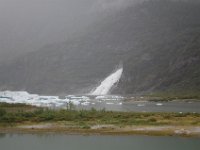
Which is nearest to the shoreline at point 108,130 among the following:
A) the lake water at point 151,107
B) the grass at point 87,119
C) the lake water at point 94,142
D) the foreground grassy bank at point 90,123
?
the foreground grassy bank at point 90,123

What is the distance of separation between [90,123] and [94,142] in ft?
54.5

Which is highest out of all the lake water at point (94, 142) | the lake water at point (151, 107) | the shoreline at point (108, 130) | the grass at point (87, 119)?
the lake water at point (151, 107)

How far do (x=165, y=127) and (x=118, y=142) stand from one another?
14193 millimetres

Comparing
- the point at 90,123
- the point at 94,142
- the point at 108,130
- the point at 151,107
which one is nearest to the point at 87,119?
the point at 90,123

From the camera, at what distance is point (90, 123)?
271 ft

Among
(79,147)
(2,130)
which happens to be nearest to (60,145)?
(79,147)

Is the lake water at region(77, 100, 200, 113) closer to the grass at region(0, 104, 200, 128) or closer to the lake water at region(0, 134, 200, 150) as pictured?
the grass at region(0, 104, 200, 128)

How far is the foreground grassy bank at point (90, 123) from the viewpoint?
→ 2970 inches

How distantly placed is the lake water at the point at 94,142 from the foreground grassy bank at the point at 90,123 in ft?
15.7

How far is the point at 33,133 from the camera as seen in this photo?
7556cm

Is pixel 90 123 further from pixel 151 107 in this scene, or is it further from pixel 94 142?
pixel 151 107

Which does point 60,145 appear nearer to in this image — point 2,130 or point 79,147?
point 79,147

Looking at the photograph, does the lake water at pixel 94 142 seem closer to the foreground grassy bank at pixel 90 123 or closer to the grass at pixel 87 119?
the foreground grassy bank at pixel 90 123

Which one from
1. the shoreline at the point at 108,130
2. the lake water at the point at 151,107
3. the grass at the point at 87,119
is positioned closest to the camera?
the shoreline at the point at 108,130
